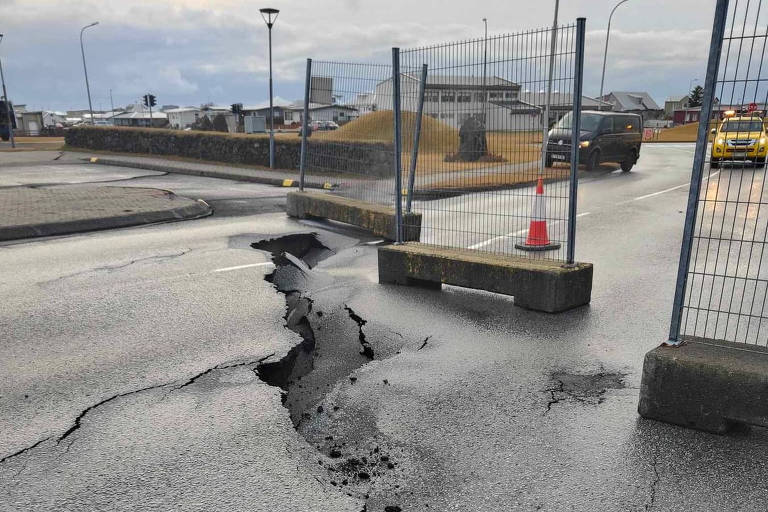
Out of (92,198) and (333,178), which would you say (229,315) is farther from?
(92,198)

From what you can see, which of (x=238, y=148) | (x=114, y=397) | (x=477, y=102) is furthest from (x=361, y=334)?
(x=238, y=148)

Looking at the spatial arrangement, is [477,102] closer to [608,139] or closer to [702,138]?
[702,138]

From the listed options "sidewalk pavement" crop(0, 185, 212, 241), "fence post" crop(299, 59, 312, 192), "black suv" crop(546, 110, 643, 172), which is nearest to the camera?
"sidewalk pavement" crop(0, 185, 212, 241)

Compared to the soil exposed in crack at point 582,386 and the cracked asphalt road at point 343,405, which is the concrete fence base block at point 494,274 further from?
the soil exposed in crack at point 582,386

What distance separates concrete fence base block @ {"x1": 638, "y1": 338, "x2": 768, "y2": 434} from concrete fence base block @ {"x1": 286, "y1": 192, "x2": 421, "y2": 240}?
4.33 meters

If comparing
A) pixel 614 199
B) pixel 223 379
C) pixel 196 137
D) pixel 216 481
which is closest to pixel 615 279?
pixel 223 379

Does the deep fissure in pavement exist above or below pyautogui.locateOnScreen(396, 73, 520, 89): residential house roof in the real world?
below

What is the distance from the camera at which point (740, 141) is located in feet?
11.3

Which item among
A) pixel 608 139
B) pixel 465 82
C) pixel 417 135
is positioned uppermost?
pixel 465 82

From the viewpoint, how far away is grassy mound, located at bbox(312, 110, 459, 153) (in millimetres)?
6398

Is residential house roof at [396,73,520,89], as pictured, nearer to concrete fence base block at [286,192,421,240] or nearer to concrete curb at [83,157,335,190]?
concrete fence base block at [286,192,421,240]

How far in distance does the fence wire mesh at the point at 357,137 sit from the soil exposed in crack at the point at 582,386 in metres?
4.71

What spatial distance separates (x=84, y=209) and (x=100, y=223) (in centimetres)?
124

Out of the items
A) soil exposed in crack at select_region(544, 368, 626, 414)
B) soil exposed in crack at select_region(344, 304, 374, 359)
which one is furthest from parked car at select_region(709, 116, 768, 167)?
soil exposed in crack at select_region(344, 304, 374, 359)
